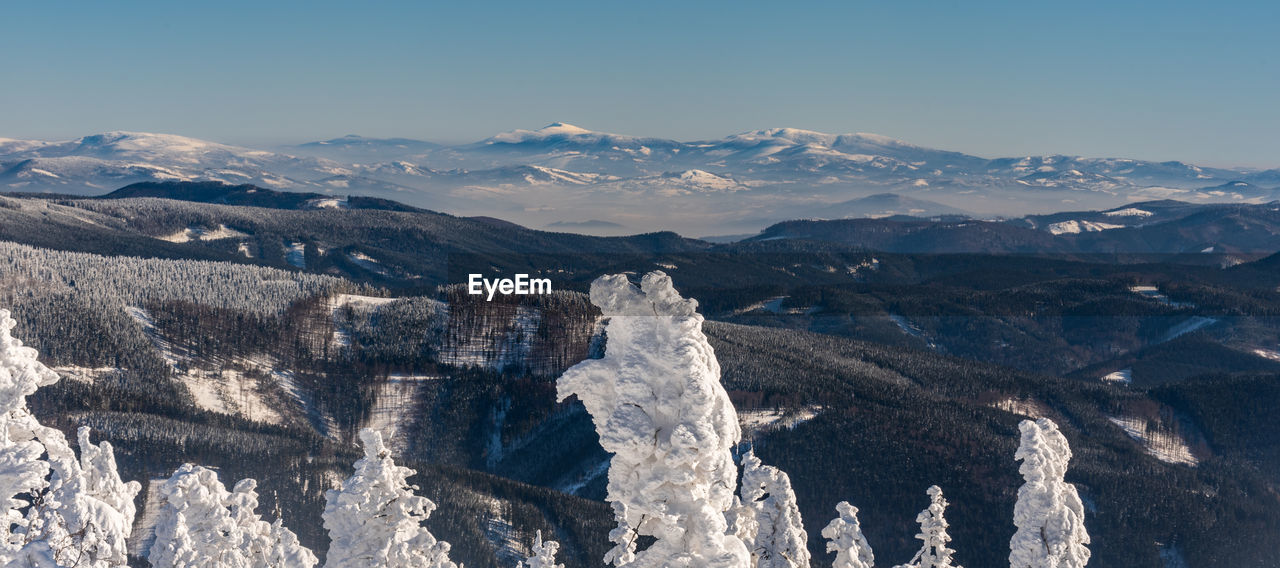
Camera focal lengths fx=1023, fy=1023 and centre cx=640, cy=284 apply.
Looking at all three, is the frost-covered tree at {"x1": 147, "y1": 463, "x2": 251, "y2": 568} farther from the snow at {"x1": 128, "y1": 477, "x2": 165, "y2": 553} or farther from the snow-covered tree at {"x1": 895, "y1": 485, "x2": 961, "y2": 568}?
the snow at {"x1": 128, "y1": 477, "x2": 165, "y2": 553}

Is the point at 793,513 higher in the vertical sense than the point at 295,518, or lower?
higher

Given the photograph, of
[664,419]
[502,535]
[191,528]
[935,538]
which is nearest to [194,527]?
[191,528]

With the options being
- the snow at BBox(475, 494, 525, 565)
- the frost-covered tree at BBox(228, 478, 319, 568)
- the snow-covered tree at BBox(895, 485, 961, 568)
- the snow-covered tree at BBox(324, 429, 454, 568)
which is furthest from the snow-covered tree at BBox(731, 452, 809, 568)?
the snow at BBox(475, 494, 525, 565)

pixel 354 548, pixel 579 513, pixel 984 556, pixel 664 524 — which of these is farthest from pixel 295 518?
pixel 664 524

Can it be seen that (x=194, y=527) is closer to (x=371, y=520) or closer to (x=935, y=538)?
(x=371, y=520)

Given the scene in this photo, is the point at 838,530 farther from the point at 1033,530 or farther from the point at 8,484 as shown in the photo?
the point at 8,484

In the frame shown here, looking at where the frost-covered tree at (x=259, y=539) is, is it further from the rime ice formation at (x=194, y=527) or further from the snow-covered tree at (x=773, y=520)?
the snow-covered tree at (x=773, y=520)

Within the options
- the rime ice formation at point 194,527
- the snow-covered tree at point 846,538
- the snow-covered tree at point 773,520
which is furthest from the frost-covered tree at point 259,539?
the snow-covered tree at point 846,538
